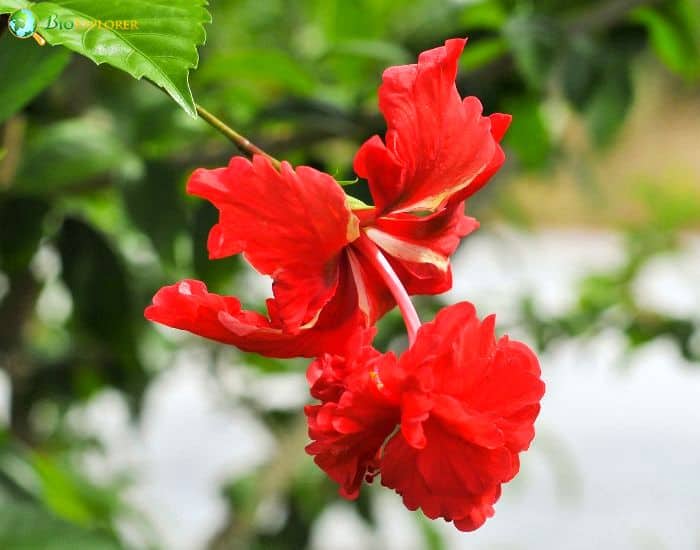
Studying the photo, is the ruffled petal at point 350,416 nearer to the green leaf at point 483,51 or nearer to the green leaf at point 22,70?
the green leaf at point 22,70

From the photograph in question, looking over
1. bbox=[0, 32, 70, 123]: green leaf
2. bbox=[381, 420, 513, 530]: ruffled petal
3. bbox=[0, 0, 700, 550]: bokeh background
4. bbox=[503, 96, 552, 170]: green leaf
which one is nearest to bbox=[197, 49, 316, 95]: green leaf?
bbox=[0, 0, 700, 550]: bokeh background

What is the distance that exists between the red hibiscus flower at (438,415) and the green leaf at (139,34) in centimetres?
6

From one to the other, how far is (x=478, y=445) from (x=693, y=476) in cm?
172

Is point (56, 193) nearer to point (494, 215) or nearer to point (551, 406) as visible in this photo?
point (494, 215)

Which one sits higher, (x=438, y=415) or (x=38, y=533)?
(x=438, y=415)

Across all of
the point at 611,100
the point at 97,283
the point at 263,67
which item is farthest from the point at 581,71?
the point at 97,283

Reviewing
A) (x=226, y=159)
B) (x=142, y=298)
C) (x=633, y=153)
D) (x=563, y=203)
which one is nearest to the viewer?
(x=226, y=159)

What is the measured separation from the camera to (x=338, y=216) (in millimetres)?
218

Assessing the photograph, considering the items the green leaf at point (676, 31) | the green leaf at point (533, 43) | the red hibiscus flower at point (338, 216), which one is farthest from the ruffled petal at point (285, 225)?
the green leaf at point (676, 31)

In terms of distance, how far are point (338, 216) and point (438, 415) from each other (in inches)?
1.8

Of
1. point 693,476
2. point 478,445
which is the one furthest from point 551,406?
point 478,445

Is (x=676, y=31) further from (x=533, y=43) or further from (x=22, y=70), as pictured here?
(x=22, y=70)

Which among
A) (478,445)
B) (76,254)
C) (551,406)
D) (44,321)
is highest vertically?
(478,445)

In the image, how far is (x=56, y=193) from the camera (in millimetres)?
506
